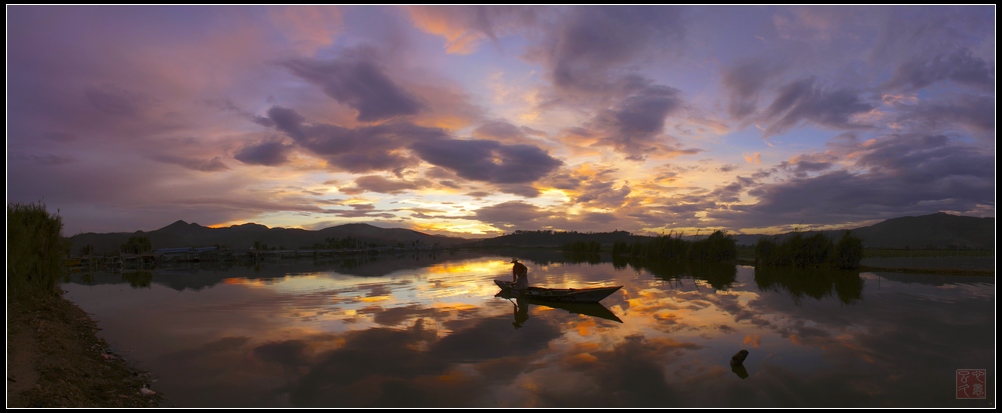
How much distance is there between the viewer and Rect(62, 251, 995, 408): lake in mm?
8273

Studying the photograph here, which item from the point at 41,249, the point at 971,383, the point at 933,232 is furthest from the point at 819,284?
the point at 933,232

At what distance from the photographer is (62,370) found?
804 cm

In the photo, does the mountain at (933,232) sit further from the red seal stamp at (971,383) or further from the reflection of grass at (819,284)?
the red seal stamp at (971,383)

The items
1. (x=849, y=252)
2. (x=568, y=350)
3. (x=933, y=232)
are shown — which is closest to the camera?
(x=568, y=350)

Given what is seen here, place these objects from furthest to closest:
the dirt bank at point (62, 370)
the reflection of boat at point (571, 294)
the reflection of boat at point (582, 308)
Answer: the reflection of boat at point (571, 294), the reflection of boat at point (582, 308), the dirt bank at point (62, 370)

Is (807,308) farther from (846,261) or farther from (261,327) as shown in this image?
(846,261)

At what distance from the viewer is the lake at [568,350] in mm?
8273

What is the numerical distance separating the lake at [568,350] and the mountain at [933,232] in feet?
302

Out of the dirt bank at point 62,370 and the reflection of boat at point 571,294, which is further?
the reflection of boat at point 571,294

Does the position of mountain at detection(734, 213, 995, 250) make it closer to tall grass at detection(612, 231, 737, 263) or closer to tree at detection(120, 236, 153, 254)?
tall grass at detection(612, 231, 737, 263)

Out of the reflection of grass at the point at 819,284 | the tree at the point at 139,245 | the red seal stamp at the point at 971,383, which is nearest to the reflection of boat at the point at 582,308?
the red seal stamp at the point at 971,383

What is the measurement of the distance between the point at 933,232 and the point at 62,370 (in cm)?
16308

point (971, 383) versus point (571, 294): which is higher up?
point (571, 294)

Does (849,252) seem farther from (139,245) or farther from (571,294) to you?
(139,245)
